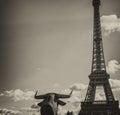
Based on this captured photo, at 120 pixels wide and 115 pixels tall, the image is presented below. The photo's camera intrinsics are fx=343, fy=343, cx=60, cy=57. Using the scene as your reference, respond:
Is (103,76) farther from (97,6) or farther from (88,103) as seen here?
(97,6)

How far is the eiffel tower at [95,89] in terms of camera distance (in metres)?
69.2

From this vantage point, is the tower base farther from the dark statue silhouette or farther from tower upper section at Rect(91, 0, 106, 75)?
the dark statue silhouette


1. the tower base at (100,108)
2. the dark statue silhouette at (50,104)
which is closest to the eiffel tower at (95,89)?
the tower base at (100,108)

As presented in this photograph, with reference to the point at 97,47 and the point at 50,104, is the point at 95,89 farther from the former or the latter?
the point at 50,104

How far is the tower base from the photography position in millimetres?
69000

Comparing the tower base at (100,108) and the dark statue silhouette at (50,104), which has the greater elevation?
the tower base at (100,108)

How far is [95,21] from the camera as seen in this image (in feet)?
246

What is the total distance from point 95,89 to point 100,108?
4377 mm

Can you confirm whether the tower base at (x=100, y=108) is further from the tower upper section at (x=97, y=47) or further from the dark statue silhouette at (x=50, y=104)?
the dark statue silhouette at (x=50, y=104)

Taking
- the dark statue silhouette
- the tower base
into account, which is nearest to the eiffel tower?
the tower base

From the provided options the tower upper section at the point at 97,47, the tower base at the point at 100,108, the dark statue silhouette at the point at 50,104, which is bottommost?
the dark statue silhouette at the point at 50,104

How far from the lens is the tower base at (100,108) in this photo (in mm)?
69000

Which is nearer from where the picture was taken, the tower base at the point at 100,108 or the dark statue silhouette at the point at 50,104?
the dark statue silhouette at the point at 50,104

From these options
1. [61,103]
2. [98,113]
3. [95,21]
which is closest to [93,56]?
[95,21]
